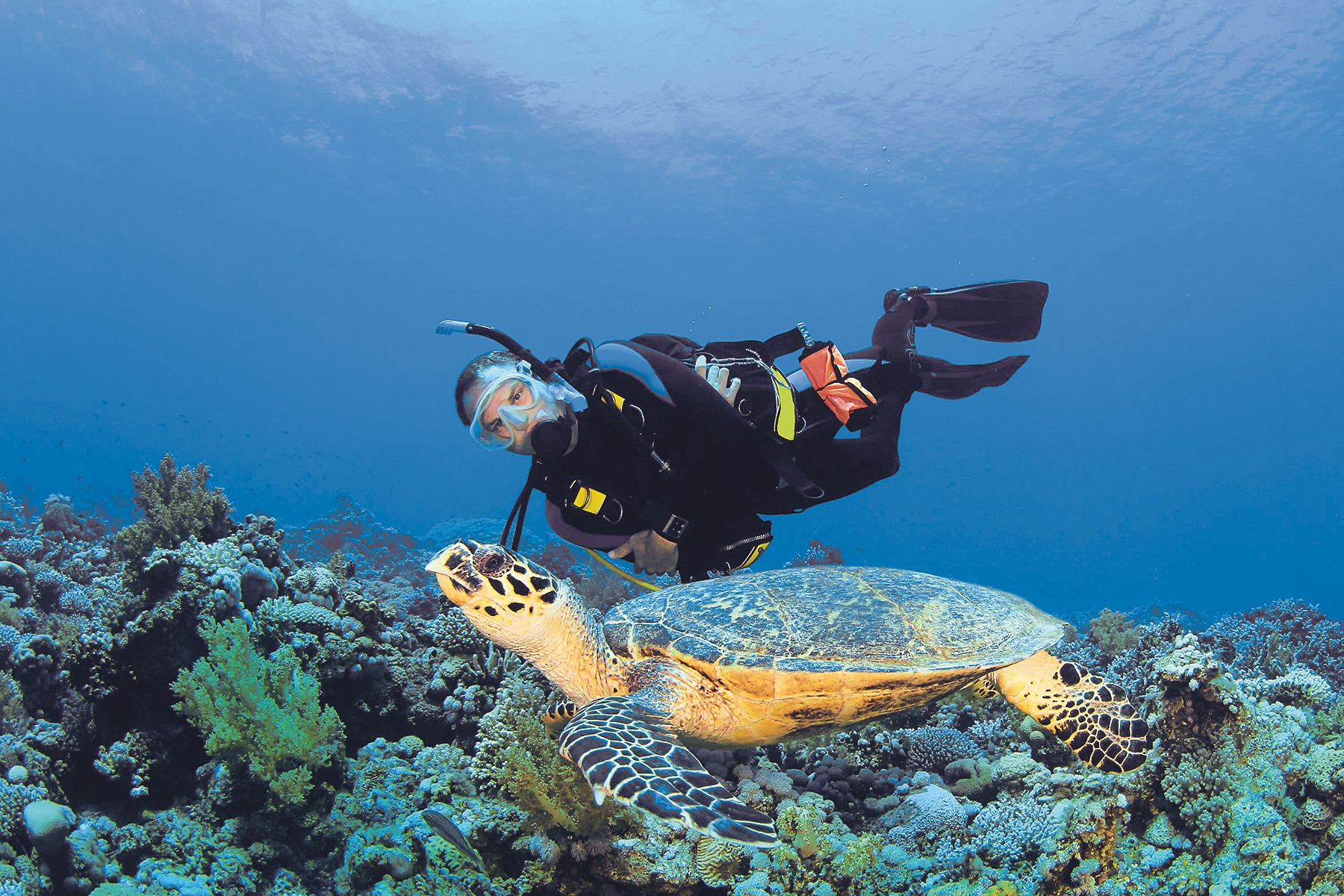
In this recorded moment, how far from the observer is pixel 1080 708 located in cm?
298

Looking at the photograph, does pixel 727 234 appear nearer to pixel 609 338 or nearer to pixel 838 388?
pixel 609 338

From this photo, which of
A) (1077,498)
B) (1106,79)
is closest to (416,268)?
(1106,79)

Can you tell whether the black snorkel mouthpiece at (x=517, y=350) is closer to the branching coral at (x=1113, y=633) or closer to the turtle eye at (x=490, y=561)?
the turtle eye at (x=490, y=561)

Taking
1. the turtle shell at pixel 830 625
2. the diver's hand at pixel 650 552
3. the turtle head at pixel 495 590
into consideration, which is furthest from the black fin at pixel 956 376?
the turtle head at pixel 495 590

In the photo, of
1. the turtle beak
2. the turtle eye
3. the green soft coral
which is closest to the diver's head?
the turtle eye

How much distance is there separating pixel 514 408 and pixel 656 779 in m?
2.24

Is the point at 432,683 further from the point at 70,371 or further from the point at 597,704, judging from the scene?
the point at 70,371

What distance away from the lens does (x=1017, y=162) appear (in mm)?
32531

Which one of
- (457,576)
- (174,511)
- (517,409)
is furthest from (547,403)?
(174,511)

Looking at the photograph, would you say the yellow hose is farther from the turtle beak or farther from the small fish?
the small fish

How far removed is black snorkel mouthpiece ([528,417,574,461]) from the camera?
3.40m

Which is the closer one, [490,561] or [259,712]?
[259,712]

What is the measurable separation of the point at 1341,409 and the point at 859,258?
76904mm

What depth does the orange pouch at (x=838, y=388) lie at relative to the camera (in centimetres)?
433
